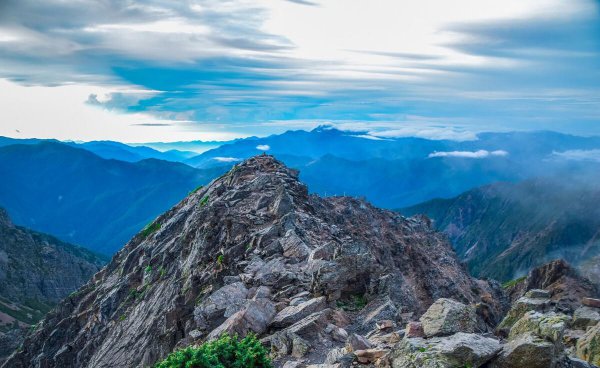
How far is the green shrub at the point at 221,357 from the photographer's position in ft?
74.8

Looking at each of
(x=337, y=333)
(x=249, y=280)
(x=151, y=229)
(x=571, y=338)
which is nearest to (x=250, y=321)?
(x=337, y=333)

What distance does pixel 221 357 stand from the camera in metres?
23.7

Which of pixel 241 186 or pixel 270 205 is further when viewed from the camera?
pixel 241 186

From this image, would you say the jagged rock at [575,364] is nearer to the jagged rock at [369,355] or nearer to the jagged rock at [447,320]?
the jagged rock at [447,320]

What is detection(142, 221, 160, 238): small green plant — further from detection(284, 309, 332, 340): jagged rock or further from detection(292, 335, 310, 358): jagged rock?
detection(292, 335, 310, 358): jagged rock

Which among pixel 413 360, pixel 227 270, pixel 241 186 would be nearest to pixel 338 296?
pixel 227 270

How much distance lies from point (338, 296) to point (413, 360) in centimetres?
1667

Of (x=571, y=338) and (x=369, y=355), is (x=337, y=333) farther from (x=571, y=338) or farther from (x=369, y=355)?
(x=571, y=338)

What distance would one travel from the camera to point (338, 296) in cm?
3588

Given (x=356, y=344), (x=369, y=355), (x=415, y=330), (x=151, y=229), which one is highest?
(x=415, y=330)

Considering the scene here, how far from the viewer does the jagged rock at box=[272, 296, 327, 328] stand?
102 feet

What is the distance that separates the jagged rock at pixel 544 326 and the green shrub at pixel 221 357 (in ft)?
35.4

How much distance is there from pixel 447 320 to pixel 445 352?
3.16m

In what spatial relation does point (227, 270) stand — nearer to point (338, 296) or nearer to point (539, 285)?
point (338, 296)
